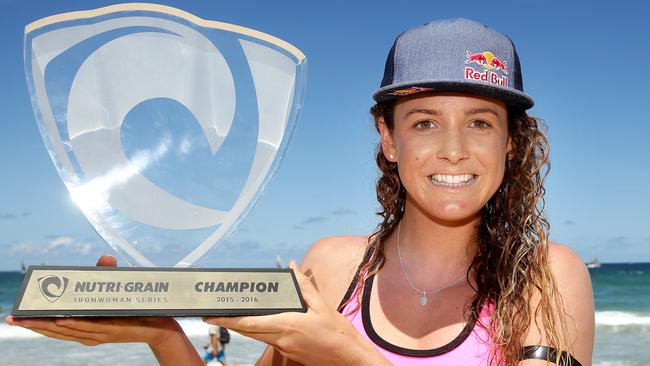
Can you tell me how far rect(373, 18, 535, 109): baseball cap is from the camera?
1716 millimetres

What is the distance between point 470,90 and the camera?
1.72 m

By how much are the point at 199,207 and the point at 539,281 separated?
0.90 m

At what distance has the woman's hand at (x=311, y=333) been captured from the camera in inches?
58.1

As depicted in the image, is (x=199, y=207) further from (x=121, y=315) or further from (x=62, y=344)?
(x=62, y=344)

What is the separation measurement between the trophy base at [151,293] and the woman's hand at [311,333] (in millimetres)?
25

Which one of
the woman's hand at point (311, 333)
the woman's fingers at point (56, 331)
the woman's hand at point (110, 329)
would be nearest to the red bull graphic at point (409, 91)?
the woman's hand at point (311, 333)

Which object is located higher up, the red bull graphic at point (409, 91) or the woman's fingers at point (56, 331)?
the red bull graphic at point (409, 91)

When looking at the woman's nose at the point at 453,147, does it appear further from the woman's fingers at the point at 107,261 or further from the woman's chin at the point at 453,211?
the woman's fingers at the point at 107,261

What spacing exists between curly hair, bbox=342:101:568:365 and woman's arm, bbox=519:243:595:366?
24 millimetres

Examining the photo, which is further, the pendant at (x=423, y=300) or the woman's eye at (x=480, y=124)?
the pendant at (x=423, y=300)

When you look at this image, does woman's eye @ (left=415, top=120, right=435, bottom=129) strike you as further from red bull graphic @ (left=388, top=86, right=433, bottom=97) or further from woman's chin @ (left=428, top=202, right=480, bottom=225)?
woman's chin @ (left=428, top=202, right=480, bottom=225)

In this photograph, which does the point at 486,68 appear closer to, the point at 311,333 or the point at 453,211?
the point at 453,211

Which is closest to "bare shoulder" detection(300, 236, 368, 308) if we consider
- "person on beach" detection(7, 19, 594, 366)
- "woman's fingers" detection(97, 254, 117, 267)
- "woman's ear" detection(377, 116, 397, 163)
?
"person on beach" detection(7, 19, 594, 366)

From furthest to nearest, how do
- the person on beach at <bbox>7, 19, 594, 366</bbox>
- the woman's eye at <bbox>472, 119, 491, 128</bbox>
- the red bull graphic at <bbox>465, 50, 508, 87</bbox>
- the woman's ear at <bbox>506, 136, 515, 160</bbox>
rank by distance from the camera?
the woman's ear at <bbox>506, 136, 515, 160</bbox>, the woman's eye at <bbox>472, 119, 491, 128</bbox>, the red bull graphic at <bbox>465, 50, 508, 87</bbox>, the person on beach at <bbox>7, 19, 594, 366</bbox>
